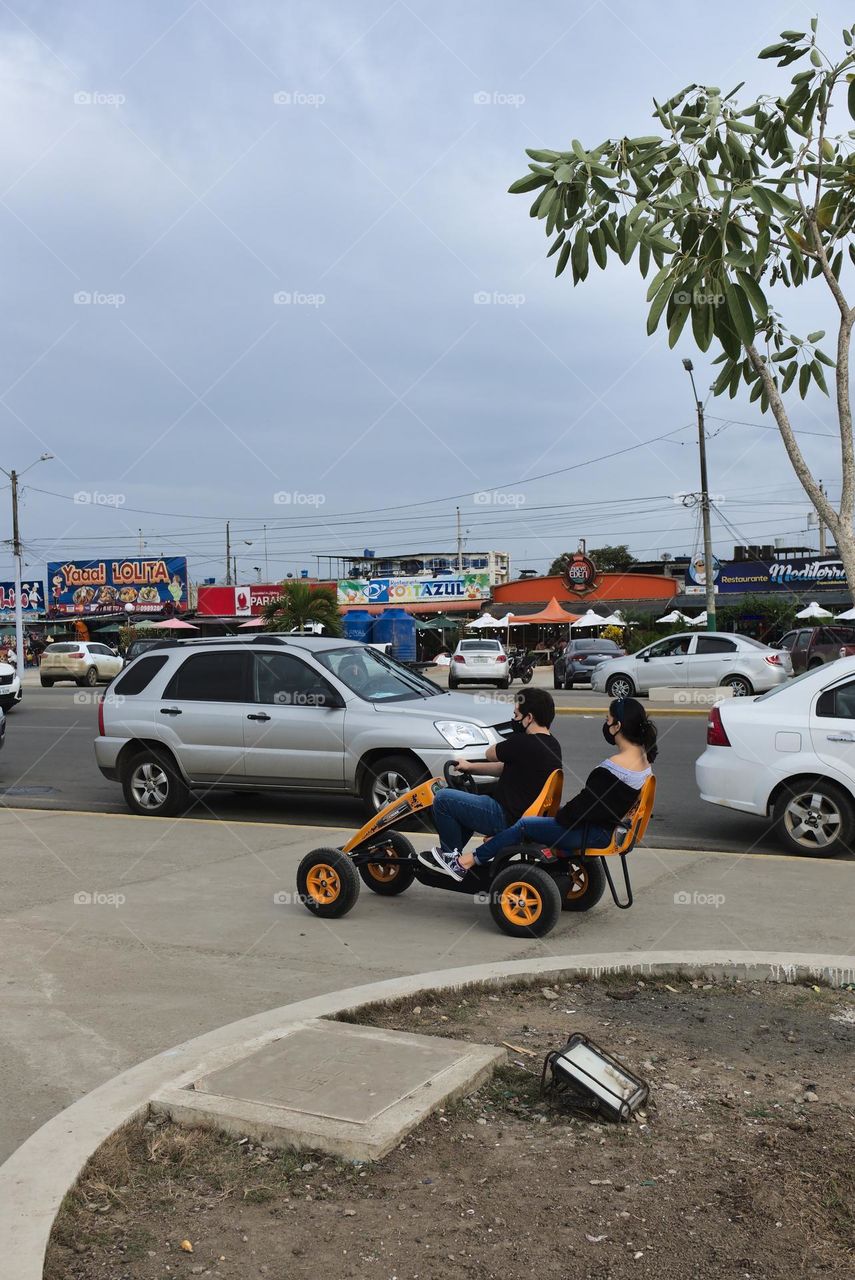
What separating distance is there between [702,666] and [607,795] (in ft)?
66.6

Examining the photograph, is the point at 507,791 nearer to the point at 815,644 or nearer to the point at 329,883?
the point at 329,883

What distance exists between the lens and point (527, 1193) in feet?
10.9

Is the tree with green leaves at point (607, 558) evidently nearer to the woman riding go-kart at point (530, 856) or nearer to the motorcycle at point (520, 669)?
the motorcycle at point (520, 669)

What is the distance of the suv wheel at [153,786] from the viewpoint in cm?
1120

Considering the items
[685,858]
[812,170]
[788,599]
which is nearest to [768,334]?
[812,170]

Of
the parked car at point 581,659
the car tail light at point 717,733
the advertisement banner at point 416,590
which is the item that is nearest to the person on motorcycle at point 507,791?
the car tail light at point 717,733

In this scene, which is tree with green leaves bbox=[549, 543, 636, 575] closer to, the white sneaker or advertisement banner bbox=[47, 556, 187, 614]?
advertisement banner bbox=[47, 556, 187, 614]

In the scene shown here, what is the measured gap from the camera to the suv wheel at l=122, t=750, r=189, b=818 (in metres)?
11.2

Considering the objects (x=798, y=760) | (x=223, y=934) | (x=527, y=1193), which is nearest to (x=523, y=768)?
(x=223, y=934)

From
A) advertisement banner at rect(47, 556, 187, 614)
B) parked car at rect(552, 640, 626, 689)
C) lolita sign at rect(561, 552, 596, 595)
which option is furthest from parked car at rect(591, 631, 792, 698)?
advertisement banner at rect(47, 556, 187, 614)

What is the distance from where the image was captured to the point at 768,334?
630 centimetres

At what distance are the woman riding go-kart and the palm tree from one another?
128 ft

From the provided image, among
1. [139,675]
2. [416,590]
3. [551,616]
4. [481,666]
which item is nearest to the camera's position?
[139,675]

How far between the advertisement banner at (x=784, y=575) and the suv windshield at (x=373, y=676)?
4179 centimetres
